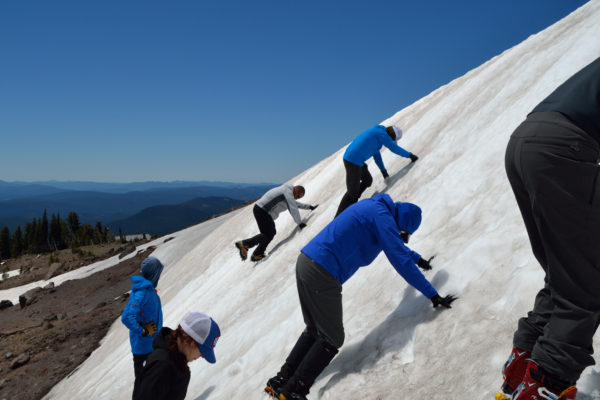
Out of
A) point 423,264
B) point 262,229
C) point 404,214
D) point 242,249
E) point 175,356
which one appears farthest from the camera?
point 242,249

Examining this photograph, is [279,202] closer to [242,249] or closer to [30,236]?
[242,249]

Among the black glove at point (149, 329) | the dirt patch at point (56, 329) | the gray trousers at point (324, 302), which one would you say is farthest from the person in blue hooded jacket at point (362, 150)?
the dirt patch at point (56, 329)

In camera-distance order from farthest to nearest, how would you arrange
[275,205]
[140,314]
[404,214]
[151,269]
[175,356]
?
1. [275,205]
2. [151,269]
3. [140,314]
4. [404,214]
5. [175,356]

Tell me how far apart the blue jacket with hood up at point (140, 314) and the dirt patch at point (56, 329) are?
9874mm

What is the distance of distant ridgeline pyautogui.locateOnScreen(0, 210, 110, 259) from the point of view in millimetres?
92938

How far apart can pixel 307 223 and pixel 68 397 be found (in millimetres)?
9286

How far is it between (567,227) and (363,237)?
2415 mm

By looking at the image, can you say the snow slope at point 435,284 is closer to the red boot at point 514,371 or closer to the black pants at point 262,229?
the red boot at point 514,371

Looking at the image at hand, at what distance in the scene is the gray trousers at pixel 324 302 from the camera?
4496 mm

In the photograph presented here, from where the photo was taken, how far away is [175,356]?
420 centimetres

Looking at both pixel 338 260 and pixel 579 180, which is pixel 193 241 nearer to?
pixel 338 260

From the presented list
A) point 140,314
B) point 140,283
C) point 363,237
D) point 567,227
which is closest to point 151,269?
point 140,283

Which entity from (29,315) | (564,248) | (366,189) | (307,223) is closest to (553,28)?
(366,189)

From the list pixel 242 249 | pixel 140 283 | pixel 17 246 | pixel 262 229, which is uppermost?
pixel 140 283
